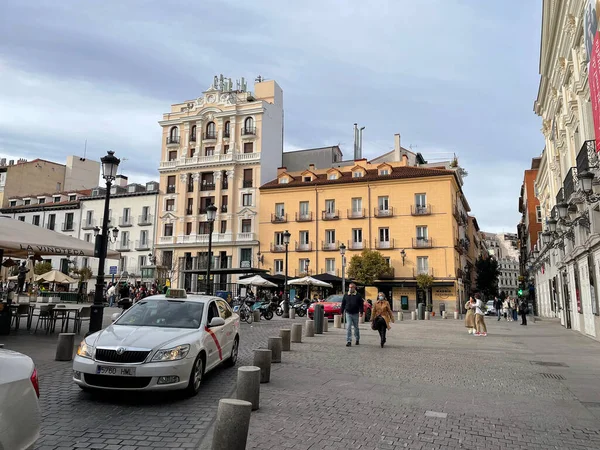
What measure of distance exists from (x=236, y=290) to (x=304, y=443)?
142ft

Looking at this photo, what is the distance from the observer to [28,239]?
11.5 metres

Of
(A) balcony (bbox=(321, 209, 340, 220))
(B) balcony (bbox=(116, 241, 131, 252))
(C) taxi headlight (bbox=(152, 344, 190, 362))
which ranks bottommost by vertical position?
(C) taxi headlight (bbox=(152, 344, 190, 362))

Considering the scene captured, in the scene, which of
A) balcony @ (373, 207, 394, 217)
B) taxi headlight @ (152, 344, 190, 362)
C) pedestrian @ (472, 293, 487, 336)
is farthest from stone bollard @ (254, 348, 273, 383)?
balcony @ (373, 207, 394, 217)

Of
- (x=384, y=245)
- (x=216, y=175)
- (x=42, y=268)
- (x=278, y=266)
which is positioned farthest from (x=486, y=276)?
(x=42, y=268)

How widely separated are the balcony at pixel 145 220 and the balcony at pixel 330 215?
67.9 feet

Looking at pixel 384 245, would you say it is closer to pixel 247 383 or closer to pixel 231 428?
pixel 247 383

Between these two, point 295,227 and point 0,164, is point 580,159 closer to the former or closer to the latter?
point 295,227

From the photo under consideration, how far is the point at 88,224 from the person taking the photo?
55.2 m

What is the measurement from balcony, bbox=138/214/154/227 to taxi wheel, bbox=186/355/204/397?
48.1m

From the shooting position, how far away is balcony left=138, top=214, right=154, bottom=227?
52.3 metres

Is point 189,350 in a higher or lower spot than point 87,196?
lower

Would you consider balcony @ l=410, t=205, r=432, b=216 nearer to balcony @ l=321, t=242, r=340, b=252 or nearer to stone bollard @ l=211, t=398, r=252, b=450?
balcony @ l=321, t=242, r=340, b=252

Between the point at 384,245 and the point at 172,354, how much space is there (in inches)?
1540

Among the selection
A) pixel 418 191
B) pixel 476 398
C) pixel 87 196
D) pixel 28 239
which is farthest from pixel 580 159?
pixel 87 196
